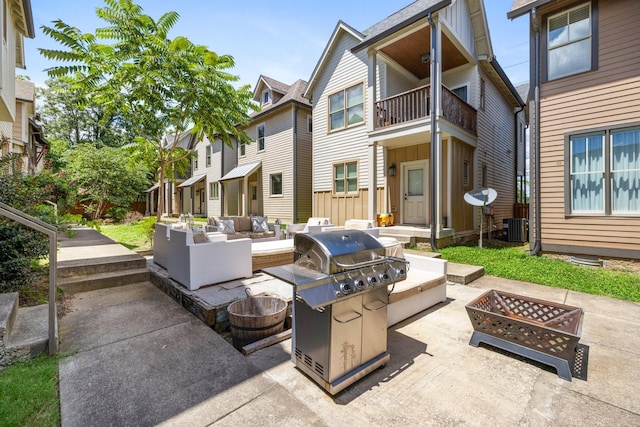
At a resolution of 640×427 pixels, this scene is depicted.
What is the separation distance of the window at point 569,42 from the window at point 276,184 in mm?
11457

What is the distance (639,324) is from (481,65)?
1024 centimetres

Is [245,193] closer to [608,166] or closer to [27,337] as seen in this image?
[27,337]

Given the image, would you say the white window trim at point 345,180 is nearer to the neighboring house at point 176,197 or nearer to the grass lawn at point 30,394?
the grass lawn at point 30,394

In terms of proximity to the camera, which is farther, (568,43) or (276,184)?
(276,184)

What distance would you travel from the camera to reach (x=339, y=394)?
243 cm

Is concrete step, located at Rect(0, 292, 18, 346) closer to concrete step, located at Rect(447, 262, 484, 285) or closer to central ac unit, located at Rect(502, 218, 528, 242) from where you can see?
concrete step, located at Rect(447, 262, 484, 285)

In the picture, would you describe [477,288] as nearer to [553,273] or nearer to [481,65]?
[553,273]

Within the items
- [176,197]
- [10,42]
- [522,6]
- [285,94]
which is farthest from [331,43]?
[176,197]

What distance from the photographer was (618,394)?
2.42m

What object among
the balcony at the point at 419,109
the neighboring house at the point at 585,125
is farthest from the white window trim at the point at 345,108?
the neighboring house at the point at 585,125

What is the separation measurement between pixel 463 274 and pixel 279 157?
1138 cm

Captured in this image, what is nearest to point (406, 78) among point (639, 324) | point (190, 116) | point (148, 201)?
point (190, 116)

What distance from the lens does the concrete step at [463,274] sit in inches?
224

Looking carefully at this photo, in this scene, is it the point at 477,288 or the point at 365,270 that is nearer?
the point at 365,270
